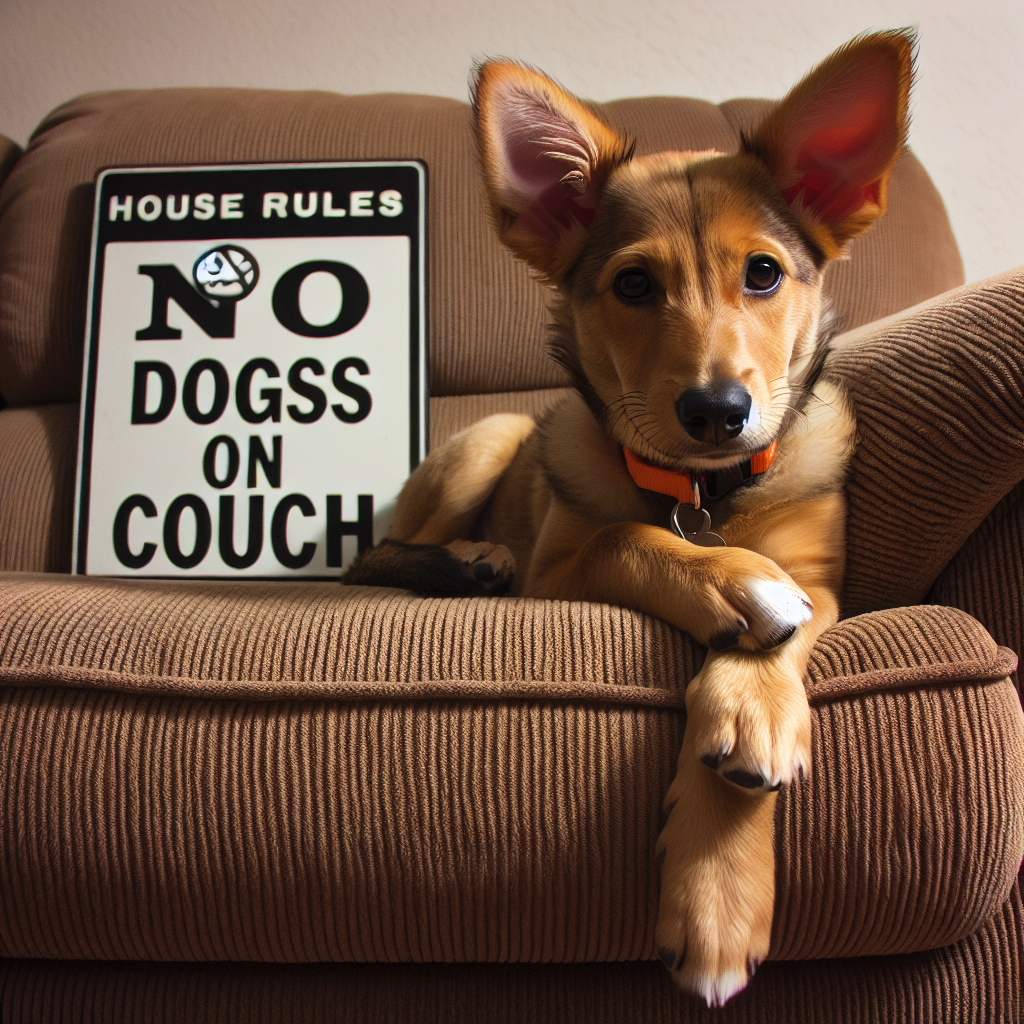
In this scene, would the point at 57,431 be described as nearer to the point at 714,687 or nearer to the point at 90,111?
the point at 90,111

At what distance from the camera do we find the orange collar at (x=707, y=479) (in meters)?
1.27

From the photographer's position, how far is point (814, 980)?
987 mm

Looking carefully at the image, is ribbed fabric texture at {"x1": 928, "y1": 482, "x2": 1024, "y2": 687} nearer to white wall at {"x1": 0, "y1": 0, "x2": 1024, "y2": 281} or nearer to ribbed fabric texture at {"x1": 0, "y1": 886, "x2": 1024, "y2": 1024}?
ribbed fabric texture at {"x1": 0, "y1": 886, "x2": 1024, "y2": 1024}

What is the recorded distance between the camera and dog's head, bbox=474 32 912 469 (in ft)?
3.70

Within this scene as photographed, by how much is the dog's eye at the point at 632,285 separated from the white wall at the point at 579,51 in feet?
6.28

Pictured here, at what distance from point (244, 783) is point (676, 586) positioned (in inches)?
23.2

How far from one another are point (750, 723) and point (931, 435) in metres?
0.55

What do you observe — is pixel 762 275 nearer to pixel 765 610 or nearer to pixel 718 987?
pixel 765 610

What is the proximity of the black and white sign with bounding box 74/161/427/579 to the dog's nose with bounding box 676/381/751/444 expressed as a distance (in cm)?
131

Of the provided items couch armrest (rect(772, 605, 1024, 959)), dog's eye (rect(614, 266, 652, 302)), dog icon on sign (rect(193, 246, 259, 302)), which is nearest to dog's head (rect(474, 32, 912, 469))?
dog's eye (rect(614, 266, 652, 302))

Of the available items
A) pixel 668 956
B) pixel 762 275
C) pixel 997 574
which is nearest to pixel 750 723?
pixel 668 956

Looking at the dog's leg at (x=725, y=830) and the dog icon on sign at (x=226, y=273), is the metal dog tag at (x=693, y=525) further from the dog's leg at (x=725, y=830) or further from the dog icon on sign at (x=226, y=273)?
the dog icon on sign at (x=226, y=273)

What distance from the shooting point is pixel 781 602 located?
93 centimetres

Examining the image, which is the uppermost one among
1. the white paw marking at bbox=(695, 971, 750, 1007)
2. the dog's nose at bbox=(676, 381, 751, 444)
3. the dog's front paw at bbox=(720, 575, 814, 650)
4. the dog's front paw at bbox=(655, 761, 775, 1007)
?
the dog's nose at bbox=(676, 381, 751, 444)
